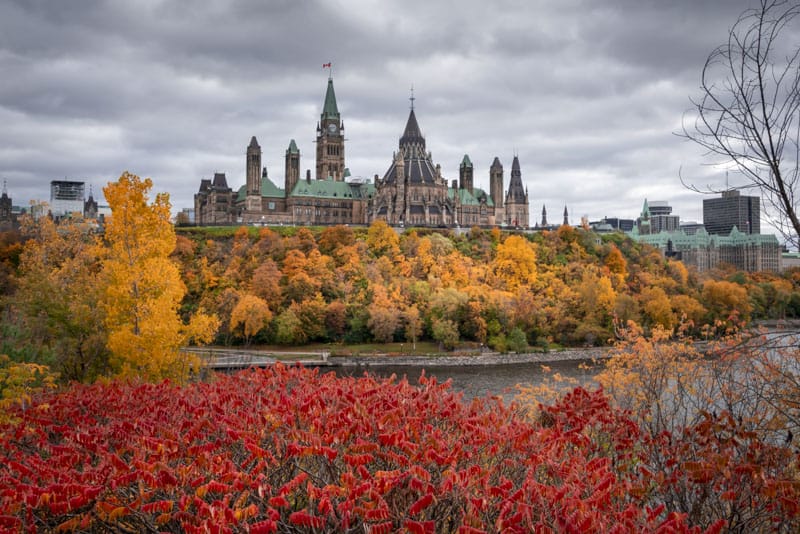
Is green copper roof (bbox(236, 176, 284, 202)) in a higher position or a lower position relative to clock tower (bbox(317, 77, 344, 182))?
lower

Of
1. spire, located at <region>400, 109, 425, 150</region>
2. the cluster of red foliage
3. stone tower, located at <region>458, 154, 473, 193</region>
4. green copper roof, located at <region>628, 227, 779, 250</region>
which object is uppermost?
spire, located at <region>400, 109, 425, 150</region>

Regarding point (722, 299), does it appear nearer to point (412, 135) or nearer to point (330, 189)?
point (412, 135)

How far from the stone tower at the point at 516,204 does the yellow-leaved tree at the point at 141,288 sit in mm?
99103

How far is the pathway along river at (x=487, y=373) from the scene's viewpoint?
131 feet

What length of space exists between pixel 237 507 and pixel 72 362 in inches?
649

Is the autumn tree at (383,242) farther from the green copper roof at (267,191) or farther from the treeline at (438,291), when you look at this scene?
the green copper roof at (267,191)

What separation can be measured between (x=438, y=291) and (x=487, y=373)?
15636 millimetres

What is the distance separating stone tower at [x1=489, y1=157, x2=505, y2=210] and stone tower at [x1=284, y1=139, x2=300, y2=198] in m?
36.9

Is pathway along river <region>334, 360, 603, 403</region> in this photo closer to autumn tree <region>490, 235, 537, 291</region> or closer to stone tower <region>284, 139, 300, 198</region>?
autumn tree <region>490, 235, 537, 291</region>

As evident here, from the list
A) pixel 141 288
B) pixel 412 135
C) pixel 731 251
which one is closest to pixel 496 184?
pixel 412 135

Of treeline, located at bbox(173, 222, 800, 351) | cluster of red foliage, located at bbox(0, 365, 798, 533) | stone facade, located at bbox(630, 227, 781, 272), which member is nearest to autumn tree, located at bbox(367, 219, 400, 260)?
treeline, located at bbox(173, 222, 800, 351)

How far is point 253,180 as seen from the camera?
100188 millimetres

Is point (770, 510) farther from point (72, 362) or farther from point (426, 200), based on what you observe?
point (426, 200)

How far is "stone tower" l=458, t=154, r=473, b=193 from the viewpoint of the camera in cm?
11644
